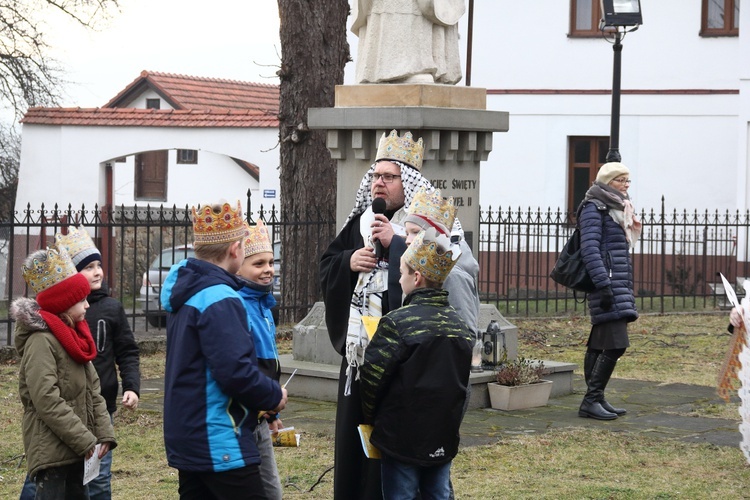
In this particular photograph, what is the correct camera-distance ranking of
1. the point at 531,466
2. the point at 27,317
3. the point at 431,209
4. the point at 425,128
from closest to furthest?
the point at 27,317 < the point at 431,209 < the point at 531,466 < the point at 425,128

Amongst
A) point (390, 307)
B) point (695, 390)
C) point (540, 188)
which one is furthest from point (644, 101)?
point (390, 307)

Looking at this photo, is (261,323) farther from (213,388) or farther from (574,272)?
(574,272)

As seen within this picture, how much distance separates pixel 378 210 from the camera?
5.79 meters

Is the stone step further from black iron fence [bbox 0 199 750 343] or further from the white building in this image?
the white building

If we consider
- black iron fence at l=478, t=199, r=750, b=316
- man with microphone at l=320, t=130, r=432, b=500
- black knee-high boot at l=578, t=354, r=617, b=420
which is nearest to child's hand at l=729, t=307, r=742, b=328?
man with microphone at l=320, t=130, r=432, b=500

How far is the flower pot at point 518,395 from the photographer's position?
9.33 meters

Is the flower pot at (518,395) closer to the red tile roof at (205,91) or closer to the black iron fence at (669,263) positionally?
the black iron fence at (669,263)

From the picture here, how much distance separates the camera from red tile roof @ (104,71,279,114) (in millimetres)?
32469

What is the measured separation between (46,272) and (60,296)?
0.12 m

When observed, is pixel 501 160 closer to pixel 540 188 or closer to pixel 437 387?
pixel 540 188

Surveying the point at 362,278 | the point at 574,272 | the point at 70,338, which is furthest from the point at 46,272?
the point at 574,272

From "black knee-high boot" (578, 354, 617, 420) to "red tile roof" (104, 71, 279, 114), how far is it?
2368cm

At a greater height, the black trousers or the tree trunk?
the tree trunk

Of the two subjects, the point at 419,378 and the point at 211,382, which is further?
the point at 419,378
